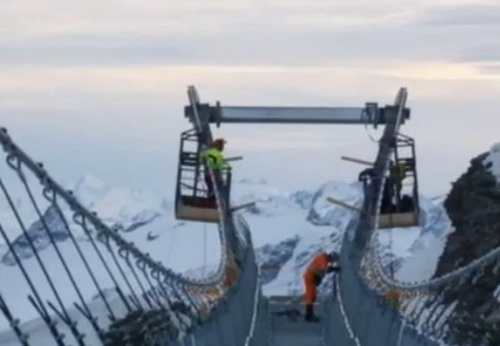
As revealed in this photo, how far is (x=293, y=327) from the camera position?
31781mm

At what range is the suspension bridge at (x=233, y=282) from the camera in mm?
17484

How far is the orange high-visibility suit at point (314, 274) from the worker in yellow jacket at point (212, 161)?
3.13 meters

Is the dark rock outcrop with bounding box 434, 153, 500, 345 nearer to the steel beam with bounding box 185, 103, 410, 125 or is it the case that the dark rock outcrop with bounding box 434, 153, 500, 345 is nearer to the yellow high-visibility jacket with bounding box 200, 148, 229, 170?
the steel beam with bounding box 185, 103, 410, 125

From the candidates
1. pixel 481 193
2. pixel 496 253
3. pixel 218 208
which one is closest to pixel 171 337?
pixel 496 253

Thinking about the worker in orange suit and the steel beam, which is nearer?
the worker in orange suit

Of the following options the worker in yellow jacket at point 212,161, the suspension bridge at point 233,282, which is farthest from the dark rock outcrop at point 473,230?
the worker in yellow jacket at point 212,161

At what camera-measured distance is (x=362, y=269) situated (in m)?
33.4

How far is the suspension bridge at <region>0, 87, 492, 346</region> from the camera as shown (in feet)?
57.4

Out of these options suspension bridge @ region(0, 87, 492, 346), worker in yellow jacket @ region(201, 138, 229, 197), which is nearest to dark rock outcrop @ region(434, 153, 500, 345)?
suspension bridge @ region(0, 87, 492, 346)

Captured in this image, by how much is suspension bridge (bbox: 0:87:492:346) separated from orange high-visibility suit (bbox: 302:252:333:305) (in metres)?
0.30

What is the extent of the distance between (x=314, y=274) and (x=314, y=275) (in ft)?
0.31

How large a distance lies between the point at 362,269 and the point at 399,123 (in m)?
6.10

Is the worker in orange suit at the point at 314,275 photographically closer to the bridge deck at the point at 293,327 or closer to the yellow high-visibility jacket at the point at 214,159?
the bridge deck at the point at 293,327

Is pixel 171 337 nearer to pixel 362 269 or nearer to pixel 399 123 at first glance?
pixel 362 269
